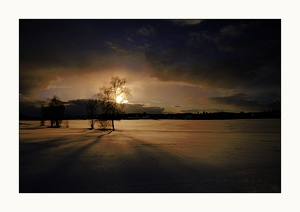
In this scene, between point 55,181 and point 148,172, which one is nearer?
point 55,181

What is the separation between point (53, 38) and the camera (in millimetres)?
8039

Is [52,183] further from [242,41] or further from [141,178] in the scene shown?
[242,41]

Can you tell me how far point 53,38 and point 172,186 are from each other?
6882 mm
